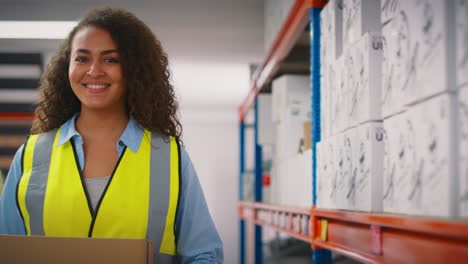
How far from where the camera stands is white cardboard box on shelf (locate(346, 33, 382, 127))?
1.80 m

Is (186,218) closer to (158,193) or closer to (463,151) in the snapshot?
(158,193)

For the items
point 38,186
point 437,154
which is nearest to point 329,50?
point 437,154

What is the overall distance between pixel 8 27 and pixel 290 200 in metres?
3.48

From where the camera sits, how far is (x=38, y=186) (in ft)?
5.92

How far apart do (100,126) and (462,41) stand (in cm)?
125

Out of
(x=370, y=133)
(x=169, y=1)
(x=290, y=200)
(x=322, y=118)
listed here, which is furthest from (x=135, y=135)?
(x=169, y=1)

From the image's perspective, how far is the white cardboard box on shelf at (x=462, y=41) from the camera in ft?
3.70

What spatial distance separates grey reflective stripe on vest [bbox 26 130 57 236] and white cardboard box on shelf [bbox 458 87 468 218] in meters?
1.28

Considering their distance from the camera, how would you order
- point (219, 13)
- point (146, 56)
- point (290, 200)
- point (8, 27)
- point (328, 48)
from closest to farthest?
point (146, 56) → point (328, 48) → point (290, 200) → point (8, 27) → point (219, 13)

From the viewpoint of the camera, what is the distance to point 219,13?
5938 mm

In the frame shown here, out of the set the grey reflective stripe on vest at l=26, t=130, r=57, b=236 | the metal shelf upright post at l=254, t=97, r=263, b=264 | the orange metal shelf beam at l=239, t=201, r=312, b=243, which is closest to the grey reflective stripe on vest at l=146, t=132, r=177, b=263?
the grey reflective stripe on vest at l=26, t=130, r=57, b=236

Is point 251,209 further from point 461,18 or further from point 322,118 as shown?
point 461,18

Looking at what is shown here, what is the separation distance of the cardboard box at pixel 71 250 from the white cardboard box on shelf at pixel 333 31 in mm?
1279

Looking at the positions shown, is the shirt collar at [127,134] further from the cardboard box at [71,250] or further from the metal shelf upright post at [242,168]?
the metal shelf upright post at [242,168]
